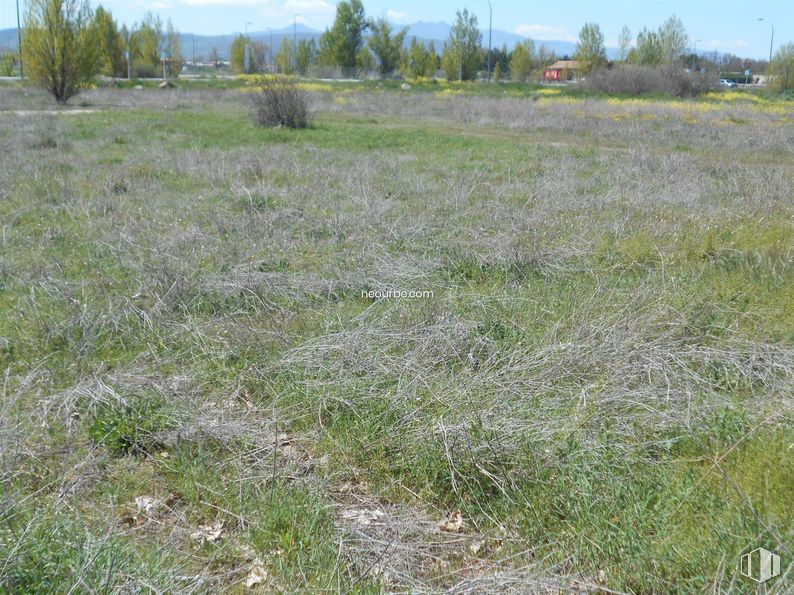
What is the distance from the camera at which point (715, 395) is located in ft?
12.1

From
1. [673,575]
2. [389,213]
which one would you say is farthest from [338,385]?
[389,213]

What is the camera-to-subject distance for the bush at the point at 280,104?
55.0 ft

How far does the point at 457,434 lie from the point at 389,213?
193 inches

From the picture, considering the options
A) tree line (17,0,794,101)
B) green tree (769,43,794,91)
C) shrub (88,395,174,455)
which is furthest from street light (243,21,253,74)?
shrub (88,395,174,455)

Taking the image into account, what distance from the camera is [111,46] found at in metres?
46.2

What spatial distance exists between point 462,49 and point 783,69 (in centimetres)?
2488

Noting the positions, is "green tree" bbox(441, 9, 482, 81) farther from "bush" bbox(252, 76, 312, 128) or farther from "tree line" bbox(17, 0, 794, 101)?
"bush" bbox(252, 76, 312, 128)

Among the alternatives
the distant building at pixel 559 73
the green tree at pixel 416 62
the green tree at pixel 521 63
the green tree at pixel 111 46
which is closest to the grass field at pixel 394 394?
the green tree at pixel 111 46

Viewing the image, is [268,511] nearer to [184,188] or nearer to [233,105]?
[184,188]

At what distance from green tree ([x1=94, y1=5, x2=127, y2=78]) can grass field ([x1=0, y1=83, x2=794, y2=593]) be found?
4152 centimetres

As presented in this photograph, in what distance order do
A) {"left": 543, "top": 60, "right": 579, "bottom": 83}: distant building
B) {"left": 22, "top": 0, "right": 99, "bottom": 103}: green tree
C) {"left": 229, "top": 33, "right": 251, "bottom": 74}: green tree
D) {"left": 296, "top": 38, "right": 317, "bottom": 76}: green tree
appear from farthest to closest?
1. {"left": 543, "top": 60, "right": 579, "bottom": 83}: distant building
2. {"left": 229, "top": 33, "right": 251, "bottom": 74}: green tree
3. {"left": 296, "top": 38, "right": 317, "bottom": 76}: green tree
4. {"left": 22, "top": 0, "right": 99, "bottom": 103}: green tree

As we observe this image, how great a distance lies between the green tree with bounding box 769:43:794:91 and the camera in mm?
44000

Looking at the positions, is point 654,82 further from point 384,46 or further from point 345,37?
point 345,37

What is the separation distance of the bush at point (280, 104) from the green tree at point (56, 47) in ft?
43.0
